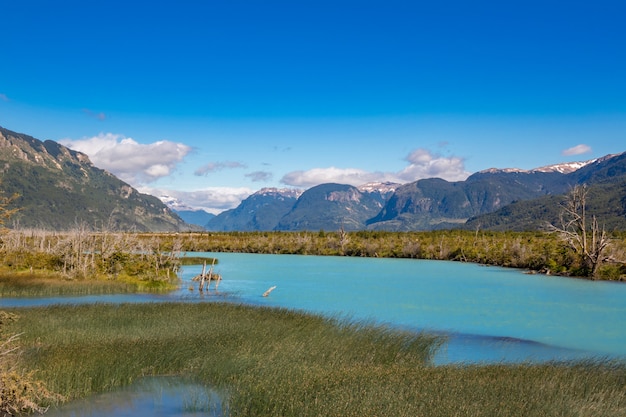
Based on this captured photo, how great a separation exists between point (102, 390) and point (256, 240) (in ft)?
389

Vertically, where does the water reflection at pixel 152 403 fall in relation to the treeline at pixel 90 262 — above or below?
below

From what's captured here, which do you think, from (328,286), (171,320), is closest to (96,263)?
(328,286)

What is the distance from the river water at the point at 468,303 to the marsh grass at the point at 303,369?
111 inches

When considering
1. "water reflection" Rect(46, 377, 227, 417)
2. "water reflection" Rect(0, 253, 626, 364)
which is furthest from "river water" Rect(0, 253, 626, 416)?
"water reflection" Rect(46, 377, 227, 417)

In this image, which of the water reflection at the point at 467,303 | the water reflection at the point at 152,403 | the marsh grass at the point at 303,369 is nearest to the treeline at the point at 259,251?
the water reflection at the point at 467,303

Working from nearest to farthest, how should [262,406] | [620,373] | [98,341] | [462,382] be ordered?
[262,406]
[462,382]
[620,373]
[98,341]

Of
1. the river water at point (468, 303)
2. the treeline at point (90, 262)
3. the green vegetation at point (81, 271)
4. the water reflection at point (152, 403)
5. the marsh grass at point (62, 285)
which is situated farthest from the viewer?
the treeline at point (90, 262)

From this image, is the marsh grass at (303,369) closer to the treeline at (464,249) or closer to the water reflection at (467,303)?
the water reflection at (467,303)

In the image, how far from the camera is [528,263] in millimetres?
77062

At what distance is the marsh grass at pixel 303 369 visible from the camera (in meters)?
14.1

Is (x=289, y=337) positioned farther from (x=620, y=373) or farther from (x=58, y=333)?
(x=620, y=373)

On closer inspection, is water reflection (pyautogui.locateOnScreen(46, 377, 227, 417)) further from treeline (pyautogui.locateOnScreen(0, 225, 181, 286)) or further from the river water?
treeline (pyautogui.locateOnScreen(0, 225, 181, 286))

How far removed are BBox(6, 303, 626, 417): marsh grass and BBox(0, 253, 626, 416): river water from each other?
9.28ft

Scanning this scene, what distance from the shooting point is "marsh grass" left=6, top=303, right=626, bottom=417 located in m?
14.1
